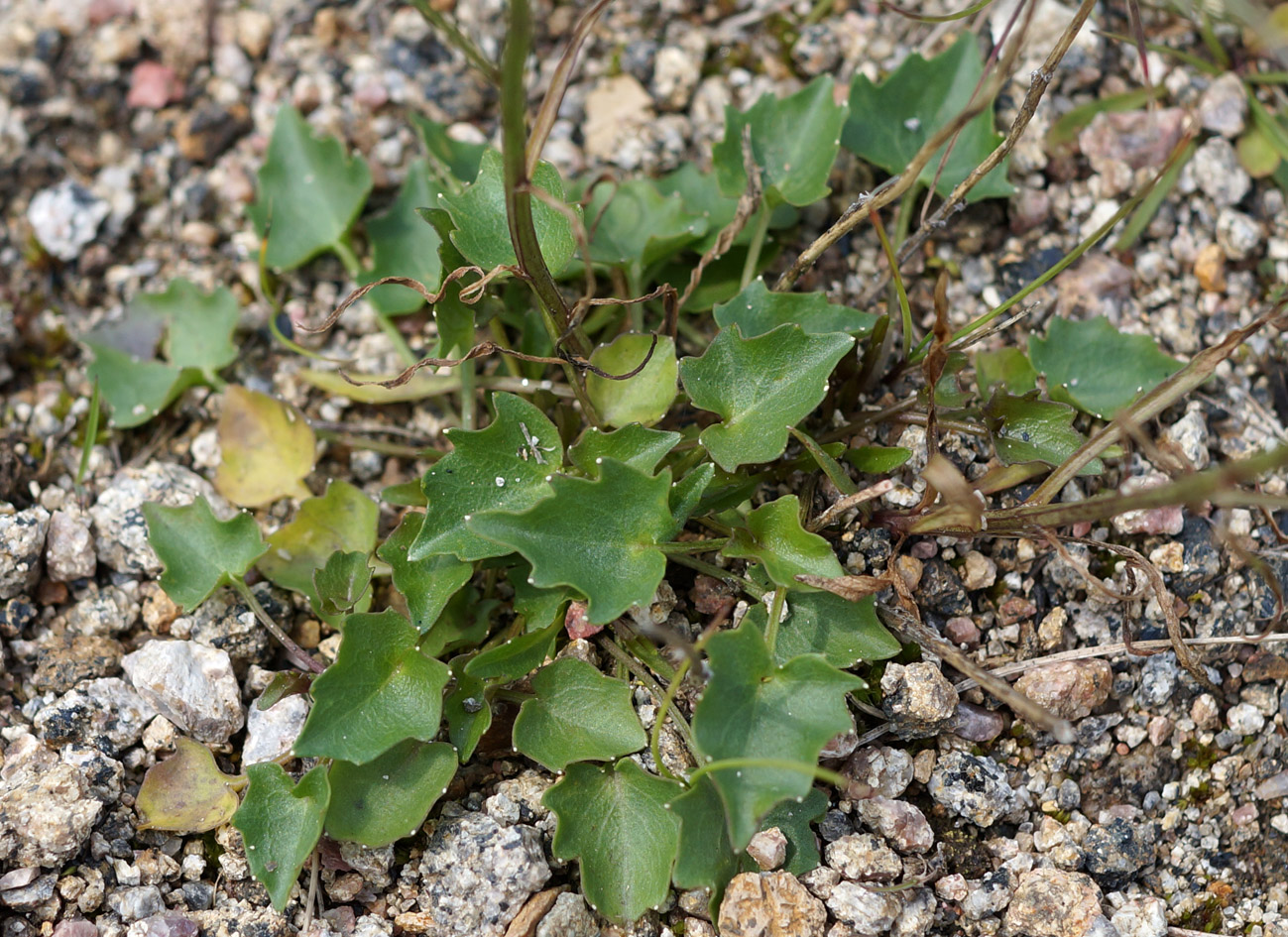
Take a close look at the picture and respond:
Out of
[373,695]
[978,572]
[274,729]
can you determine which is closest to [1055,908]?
[978,572]

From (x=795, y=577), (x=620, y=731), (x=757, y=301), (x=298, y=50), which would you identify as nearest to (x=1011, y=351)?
(x=757, y=301)

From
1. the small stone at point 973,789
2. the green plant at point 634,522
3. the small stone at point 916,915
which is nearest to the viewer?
the green plant at point 634,522

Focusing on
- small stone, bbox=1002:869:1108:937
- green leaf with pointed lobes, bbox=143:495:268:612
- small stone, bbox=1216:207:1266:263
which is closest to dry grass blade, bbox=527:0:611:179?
green leaf with pointed lobes, bbox=143:495:268:612

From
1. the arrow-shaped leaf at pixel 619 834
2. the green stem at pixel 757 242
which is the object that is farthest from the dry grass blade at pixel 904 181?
the arrow-shaped leaf at pixel 619 834

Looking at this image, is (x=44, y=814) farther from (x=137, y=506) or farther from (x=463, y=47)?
(x=463, y=47)

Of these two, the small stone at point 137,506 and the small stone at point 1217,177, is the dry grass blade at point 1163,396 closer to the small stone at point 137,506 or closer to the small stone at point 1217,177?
the small stone at point 1217,177

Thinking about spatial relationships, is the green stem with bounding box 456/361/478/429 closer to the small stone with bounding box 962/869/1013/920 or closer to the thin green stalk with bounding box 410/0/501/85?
the thin green stalk with bounding box 410/0/501/85
